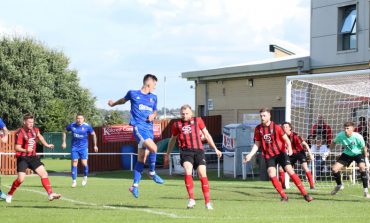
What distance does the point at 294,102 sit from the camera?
26578 millimetres

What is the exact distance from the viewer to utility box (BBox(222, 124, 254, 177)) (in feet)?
93.7

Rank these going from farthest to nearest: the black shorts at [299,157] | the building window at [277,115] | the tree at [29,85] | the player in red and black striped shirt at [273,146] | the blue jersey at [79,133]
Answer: the tree at [29,85] → the building window at [277,115] → the blue jersey at [79,133] → the black shorts at [299,157] → the player in red and black striped shirt at [273,146]

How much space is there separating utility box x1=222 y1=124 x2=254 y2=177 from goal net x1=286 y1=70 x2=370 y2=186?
9.38ft

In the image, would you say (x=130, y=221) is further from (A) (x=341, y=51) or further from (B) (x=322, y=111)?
(A) (x=341, y=51)

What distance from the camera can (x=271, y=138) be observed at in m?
16.3

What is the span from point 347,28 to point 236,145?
21.2 feet

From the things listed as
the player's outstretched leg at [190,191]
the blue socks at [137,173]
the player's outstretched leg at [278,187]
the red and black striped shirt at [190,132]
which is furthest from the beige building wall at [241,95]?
the player's outstretched leg at [190,191]

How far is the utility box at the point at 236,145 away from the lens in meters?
28.6

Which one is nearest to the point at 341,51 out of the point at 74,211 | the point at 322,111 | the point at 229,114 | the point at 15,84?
the point at 322,111

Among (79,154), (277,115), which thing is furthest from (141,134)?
(277,115)

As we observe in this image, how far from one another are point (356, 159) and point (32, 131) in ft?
25.6

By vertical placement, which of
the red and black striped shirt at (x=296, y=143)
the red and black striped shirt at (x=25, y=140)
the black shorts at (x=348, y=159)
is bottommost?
the black shorts at (x=348, y=159)

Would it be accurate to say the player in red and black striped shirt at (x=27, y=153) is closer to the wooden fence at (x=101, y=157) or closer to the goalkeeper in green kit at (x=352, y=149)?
the goalkeeper in green kit at (x=352, y=149)

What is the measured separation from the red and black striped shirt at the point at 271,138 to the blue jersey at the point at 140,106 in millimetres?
2449
